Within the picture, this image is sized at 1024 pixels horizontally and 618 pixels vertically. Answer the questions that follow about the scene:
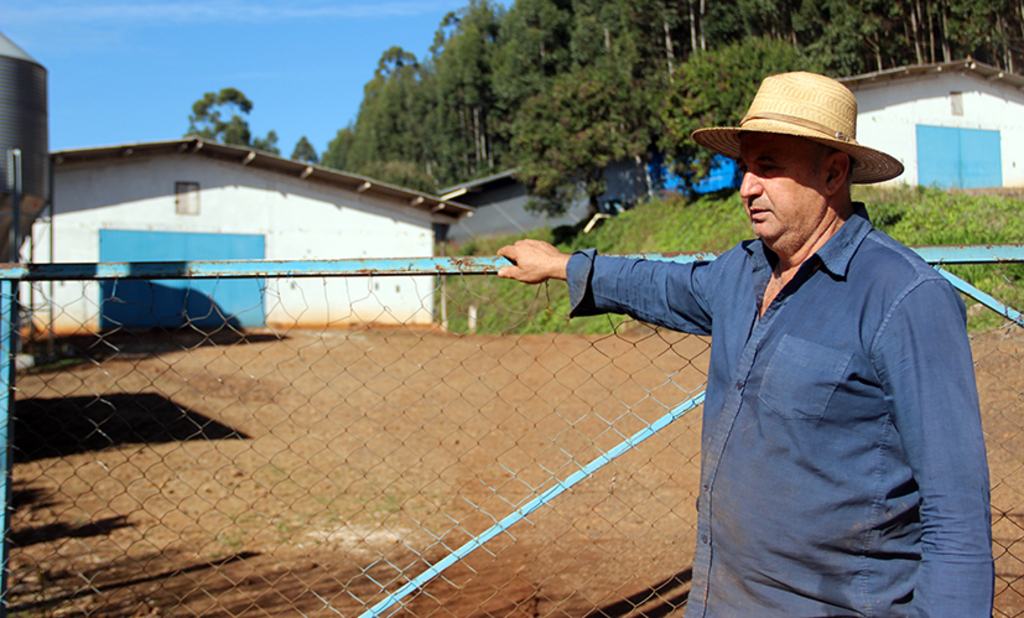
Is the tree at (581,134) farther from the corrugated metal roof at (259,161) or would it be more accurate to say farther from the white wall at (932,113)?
the white wall at (932,113)

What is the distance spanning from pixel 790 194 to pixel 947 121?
73.6 ft

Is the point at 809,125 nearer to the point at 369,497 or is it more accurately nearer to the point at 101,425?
the point at 369,497

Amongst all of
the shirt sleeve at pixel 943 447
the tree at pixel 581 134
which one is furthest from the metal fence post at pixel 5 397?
the tree at pixel 581 134

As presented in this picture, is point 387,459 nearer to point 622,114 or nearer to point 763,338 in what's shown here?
point 763,338

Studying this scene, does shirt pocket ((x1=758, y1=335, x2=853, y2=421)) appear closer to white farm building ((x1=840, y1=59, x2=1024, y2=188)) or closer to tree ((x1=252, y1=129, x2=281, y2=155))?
white farm building ((x1=840, y1=59, x2=1024, y2=188))

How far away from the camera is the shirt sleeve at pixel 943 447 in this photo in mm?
1327

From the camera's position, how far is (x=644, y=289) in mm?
2025

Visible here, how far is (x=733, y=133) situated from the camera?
6.07ft

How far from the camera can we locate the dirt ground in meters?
3.42

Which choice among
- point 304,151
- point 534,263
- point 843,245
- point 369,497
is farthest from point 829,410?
point 304,151

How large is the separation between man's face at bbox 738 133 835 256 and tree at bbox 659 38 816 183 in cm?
1748

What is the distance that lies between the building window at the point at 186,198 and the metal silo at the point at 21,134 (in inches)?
360

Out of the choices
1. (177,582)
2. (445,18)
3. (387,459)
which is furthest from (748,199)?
(445,18)

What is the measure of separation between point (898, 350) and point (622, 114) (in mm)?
23570
